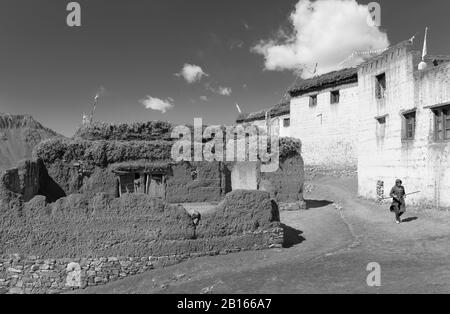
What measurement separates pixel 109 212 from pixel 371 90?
1378 centimetres

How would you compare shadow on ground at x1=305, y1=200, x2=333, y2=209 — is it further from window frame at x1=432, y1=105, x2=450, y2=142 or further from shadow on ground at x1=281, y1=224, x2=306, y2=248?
window frame at x1=432, y1=105, x2=450, y2=142

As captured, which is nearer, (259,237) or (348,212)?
(259,237)

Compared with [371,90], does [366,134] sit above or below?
below

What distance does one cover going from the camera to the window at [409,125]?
1369 centimetres

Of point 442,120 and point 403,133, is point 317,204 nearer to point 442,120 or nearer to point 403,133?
point 403,133

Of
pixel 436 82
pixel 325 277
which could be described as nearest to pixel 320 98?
pixel 436 82

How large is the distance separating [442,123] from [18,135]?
7496 cm

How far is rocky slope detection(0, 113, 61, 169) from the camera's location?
60594mm

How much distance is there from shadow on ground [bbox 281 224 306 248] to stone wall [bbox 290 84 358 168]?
14870mm

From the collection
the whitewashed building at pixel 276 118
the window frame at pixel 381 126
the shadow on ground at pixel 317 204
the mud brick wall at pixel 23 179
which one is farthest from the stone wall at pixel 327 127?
the mud brick wall at pixel 23 179

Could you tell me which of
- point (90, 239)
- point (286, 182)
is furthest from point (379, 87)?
point (90, 239)

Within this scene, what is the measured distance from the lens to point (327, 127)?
26531 millimetres

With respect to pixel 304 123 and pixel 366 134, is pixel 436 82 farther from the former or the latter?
pixel 304 123
